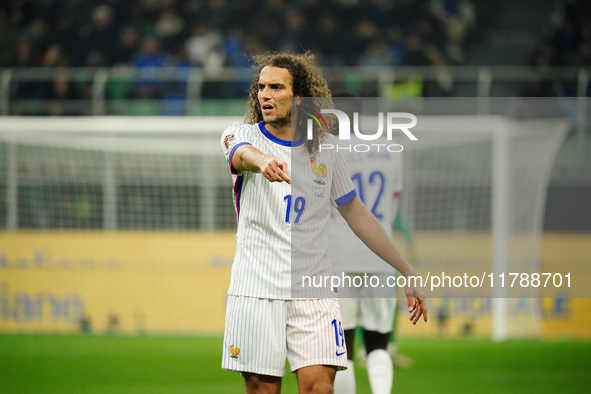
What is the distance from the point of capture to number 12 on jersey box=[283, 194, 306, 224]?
3.72 meters

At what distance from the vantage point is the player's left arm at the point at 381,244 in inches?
157

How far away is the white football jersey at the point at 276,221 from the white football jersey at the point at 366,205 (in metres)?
1.68

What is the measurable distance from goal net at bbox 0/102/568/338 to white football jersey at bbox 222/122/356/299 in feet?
23.0

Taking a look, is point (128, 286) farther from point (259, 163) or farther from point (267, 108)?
point (259, 163)

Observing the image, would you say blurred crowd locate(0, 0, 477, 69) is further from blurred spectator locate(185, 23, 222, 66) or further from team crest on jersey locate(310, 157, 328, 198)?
team crest on jersey locate(310, 157, 328, 198)

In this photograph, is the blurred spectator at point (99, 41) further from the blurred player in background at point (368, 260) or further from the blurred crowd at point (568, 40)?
the blurred player in background at point (368, 260)

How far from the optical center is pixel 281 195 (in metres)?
3.71

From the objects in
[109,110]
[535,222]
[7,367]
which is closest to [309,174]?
[7,367]

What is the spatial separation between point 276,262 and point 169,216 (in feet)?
26.0

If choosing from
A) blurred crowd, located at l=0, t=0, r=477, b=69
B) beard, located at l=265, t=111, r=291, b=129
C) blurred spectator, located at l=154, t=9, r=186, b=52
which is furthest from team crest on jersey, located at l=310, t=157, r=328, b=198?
blurred spectator, located at l=154, t=9, r=186, b=52

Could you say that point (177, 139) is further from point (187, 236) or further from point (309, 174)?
point (309, 174)

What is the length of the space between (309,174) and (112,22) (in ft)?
47.7

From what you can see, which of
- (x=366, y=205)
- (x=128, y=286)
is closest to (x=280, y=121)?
(x=366, y=205)

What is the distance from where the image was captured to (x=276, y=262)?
12.2ft
